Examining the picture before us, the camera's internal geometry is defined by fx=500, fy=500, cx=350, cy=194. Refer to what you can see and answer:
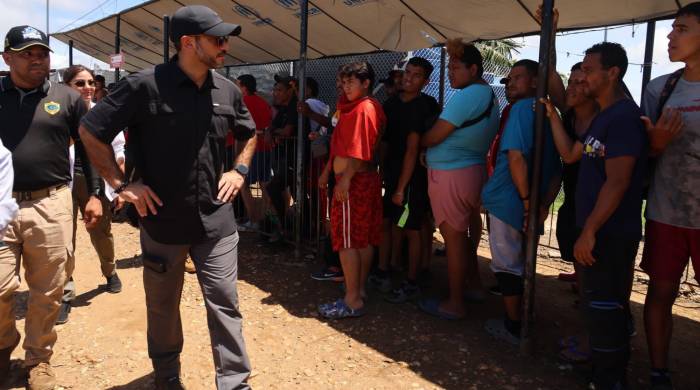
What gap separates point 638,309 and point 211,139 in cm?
384

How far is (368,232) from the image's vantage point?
3.80m

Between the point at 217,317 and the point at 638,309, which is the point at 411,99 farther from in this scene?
the point at 638,309

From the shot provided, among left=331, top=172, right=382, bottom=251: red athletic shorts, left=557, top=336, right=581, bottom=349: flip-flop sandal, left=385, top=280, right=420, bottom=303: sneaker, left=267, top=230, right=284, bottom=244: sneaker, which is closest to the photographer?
left=557, top=336, right=581, bottom=349: flip-flop sandal

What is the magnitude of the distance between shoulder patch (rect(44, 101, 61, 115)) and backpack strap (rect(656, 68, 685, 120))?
3.47 meters

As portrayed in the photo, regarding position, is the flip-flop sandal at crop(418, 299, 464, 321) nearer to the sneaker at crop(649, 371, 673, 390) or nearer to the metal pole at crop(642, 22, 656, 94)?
the sneaker at crop(649, 371, 673, 390)

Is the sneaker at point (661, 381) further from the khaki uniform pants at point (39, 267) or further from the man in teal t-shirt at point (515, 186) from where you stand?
the khaki uniform pants at point (39, 267)

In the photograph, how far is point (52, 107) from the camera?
3.02 meters

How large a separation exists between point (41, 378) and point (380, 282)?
254 cm

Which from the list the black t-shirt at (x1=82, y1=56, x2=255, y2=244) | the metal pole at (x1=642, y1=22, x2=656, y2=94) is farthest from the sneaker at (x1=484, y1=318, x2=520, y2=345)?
the metal pole at (x1=642, y1=22, x2=656, y2=94)

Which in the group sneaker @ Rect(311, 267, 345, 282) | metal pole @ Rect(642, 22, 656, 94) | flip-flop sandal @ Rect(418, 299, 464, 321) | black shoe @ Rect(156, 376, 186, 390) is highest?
metal pole @ Rect(642, 22, 656, 94)

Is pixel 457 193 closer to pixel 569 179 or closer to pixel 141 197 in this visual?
pixel 569 179

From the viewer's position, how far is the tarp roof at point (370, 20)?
454 cm

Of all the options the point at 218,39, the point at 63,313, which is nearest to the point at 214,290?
the point at 218,39

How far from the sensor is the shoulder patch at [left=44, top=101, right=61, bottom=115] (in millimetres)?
2996
